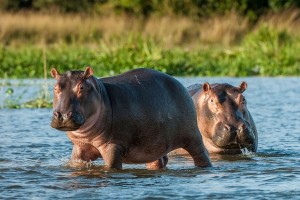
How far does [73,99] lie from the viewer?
6.18m

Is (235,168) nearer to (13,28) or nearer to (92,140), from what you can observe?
(92,140)

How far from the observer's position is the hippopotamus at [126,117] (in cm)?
623

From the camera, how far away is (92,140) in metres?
6.48

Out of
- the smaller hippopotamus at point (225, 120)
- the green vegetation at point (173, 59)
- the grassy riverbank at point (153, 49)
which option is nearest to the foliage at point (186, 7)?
the grassy riverbank at point (153, 49)

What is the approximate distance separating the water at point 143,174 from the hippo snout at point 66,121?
410 mm

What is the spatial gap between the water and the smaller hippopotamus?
0.43ft

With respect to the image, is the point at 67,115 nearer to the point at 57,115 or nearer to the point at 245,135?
the point at 57,115

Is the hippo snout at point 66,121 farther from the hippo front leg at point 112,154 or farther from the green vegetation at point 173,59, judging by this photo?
the green vegetation at point 173,59

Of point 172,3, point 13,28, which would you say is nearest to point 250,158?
point 13,28

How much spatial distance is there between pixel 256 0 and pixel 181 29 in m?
6.94

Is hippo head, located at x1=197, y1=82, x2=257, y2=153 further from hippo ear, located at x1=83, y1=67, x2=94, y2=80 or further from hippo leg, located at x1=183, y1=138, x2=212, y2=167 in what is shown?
hippo ear, located at x1=83, y1=67, x2=94, y2=80

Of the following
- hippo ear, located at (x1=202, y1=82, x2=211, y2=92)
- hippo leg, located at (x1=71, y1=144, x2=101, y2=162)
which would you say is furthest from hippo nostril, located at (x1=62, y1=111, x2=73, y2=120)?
hippo ear, located at (x1=202, y1=82, x2=211, y2=92)

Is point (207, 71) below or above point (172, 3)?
below

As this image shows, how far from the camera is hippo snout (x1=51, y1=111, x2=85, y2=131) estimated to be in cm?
596
